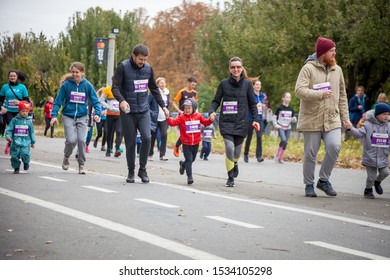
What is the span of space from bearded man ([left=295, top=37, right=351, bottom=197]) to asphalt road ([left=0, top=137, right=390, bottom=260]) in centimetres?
61

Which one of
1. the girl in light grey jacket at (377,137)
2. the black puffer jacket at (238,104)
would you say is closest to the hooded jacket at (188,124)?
the black puffer jacket at (238,104)

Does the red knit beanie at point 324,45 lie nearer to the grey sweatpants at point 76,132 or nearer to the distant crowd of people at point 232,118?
the distant crowd of people at point 232,118

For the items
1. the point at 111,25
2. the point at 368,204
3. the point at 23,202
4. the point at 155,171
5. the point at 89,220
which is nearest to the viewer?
the point at 89,220

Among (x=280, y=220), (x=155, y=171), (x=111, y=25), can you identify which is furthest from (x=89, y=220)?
(x=111, y=25)

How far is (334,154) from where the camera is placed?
12523 millimetres

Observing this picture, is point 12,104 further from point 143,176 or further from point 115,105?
point 143,176

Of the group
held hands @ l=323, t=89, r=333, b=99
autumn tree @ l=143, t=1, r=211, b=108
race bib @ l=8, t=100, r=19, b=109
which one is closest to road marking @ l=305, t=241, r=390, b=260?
held hands @ l=323, t=89, r=333, b=99

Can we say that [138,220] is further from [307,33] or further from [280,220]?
[307,33]

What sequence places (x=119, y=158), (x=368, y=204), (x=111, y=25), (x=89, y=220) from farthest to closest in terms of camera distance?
(x=111, y=25) → (x=119, y=158) → (x=368, y=204) → (x=89, y=220)

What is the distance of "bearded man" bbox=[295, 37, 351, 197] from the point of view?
1226cm

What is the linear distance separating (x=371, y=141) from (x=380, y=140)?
13 centimetres

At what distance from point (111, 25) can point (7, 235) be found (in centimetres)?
4468

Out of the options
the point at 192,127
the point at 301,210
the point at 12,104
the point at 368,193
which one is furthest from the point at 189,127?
the point at 12,104

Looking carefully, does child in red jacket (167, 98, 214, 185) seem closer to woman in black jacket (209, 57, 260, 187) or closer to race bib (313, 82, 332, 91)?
woman in black jacket (209, 57, 260, 187)
